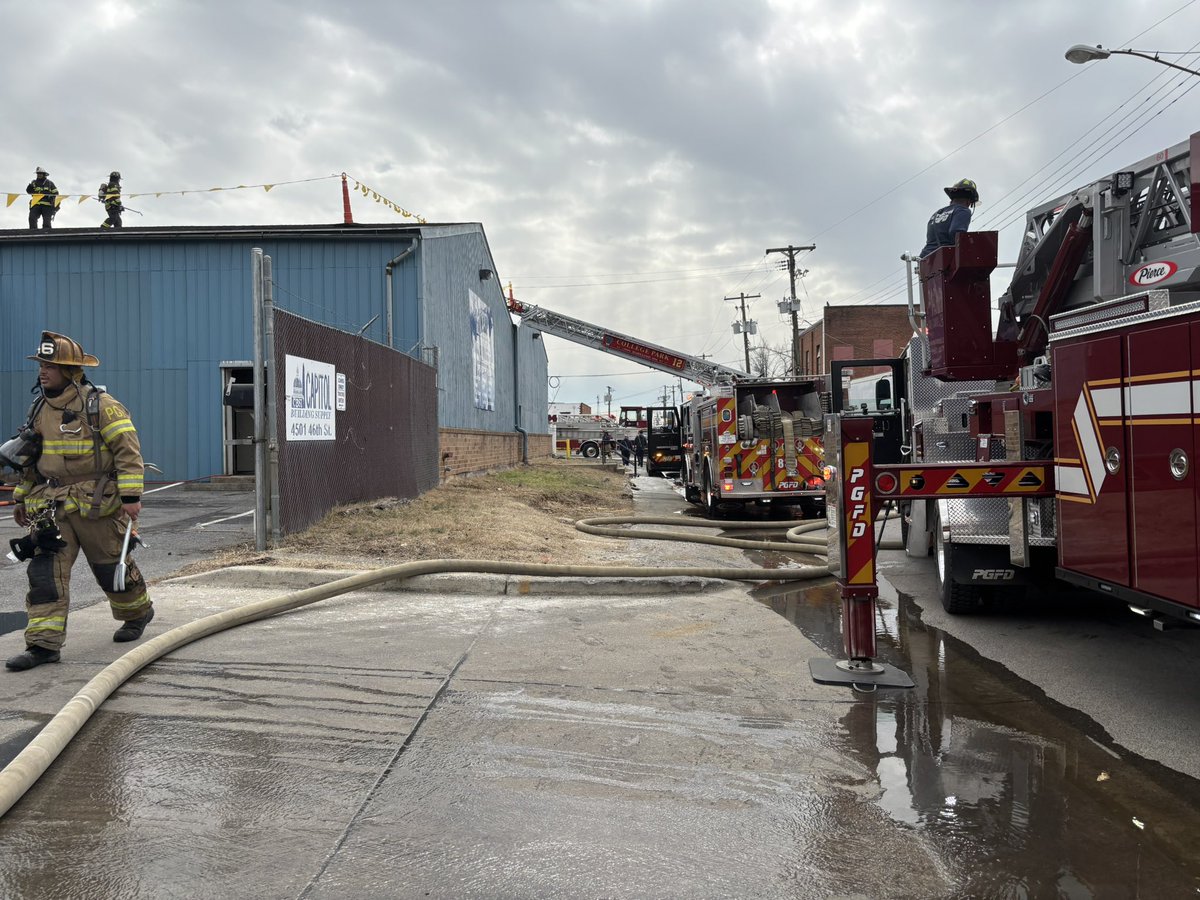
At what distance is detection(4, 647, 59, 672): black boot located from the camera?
4.67 metres

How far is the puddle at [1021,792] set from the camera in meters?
2.82

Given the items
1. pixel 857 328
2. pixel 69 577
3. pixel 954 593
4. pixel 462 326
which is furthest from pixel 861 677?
pixel 857 328

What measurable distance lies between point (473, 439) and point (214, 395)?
19.7 ft

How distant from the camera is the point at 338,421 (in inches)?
391

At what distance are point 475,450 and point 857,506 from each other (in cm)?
1783

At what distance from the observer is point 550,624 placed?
242 inches

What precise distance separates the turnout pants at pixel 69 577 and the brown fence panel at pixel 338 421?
10.1 ft

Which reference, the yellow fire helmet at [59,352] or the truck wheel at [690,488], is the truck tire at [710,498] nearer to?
the truck wheel at [690,488]

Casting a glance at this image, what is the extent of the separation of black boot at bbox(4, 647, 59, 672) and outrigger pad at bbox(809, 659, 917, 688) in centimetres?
410

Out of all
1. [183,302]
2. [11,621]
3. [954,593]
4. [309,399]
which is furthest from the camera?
[183,302]

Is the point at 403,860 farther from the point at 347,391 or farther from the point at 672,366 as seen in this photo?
the point at 672,366


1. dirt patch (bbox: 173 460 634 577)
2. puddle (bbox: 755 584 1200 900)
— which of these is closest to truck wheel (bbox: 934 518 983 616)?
puddle (bbox: 755 584 1200 900)

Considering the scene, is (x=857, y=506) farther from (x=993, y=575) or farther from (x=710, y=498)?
(x=710, y=498)

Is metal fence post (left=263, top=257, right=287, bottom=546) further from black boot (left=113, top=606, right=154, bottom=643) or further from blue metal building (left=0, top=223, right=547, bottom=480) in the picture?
blue metal building (left=0, top=223, right=547, bottom=480)
